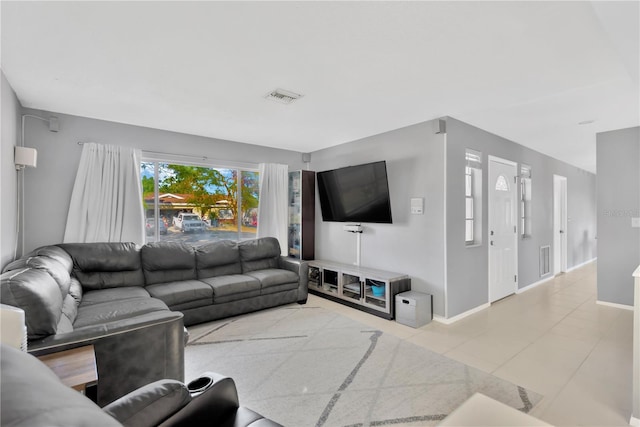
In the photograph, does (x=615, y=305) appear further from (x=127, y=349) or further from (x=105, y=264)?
(x=105, y=264)

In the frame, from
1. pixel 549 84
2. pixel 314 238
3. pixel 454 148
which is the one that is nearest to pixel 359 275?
pixel 314 238

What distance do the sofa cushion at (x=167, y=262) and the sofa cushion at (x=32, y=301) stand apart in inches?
68.4

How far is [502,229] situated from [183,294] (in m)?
4.38

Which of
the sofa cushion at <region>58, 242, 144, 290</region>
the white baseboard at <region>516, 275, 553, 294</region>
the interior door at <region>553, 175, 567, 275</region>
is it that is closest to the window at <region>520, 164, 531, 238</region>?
the white baseboard at <region>516, 275, 553, 294</region>

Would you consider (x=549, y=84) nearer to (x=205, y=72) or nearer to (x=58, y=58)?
(x=205, y=72)

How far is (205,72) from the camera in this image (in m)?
2.51

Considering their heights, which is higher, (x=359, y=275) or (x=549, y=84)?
(x=549, y=84)

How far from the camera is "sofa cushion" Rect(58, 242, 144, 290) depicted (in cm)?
331

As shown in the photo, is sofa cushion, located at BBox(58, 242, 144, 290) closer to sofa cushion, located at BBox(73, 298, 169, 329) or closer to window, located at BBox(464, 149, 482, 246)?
sofa cushion, located at BBox(73, 298, 169, 329)

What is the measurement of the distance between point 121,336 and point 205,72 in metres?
2.02

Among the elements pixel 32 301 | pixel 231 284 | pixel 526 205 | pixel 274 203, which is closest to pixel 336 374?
pixel 231 284

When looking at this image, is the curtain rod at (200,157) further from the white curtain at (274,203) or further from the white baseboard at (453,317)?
the white baseboard at (453,317)

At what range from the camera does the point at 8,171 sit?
275cm

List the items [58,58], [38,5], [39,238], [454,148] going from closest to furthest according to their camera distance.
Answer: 1. [38,5]
2. [58,58]
3. [39,238]
4. [454,148]
